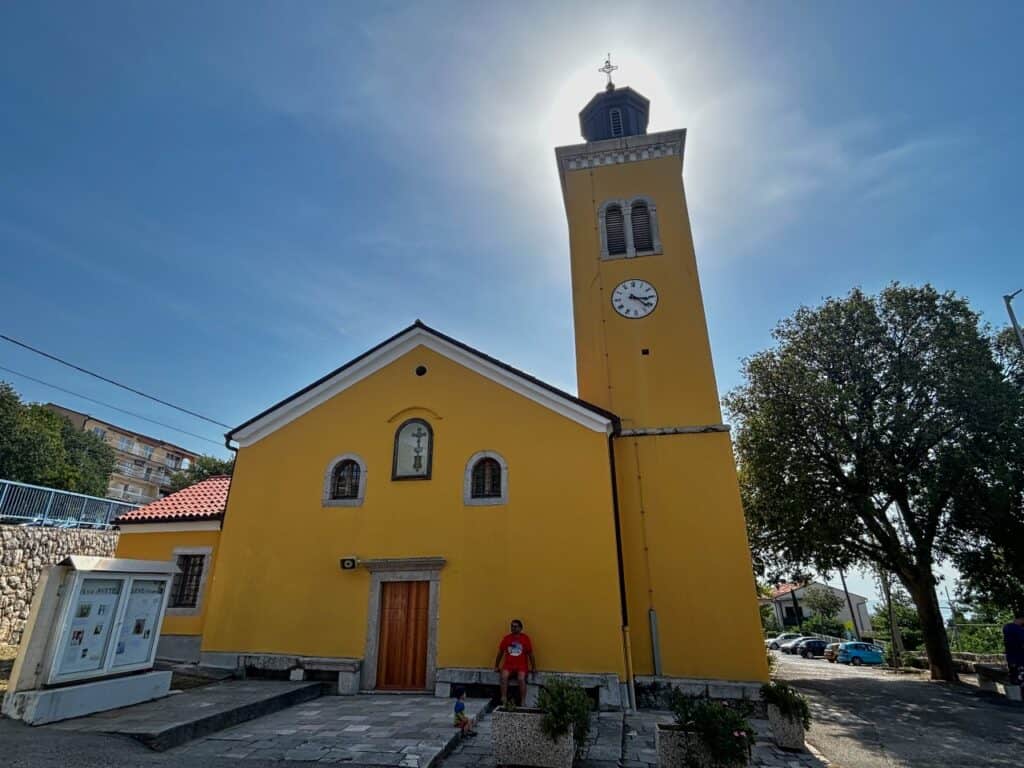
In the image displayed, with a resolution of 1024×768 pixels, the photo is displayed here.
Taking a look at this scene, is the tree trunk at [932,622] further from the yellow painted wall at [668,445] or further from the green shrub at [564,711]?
the green shrub at [564,711]

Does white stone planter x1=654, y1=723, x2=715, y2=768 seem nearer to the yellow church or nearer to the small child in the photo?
the small child

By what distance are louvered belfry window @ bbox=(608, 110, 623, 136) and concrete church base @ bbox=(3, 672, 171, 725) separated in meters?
19.0

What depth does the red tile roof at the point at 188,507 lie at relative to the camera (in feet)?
44.1

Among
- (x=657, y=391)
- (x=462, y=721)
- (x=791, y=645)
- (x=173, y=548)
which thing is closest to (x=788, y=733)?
(x=462, y=721)

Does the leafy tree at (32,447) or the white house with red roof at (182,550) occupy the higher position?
the leafy tree at (32,447)

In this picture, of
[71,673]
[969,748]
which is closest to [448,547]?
[71,673]

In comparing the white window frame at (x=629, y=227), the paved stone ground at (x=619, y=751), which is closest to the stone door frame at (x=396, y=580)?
the paved stone ground at (x=619, y=751)

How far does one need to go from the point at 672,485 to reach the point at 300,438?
362 inches

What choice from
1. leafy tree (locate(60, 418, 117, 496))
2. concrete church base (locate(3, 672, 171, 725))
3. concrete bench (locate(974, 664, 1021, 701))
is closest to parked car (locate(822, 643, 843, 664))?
concrete bench (locate(974, 664, 1021, 701))

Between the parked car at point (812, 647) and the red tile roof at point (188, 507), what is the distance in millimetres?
40483

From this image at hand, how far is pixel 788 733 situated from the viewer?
25.7 ft

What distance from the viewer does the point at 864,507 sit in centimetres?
1722

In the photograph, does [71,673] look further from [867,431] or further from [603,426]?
[867,431]

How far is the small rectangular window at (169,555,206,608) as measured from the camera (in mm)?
12812
